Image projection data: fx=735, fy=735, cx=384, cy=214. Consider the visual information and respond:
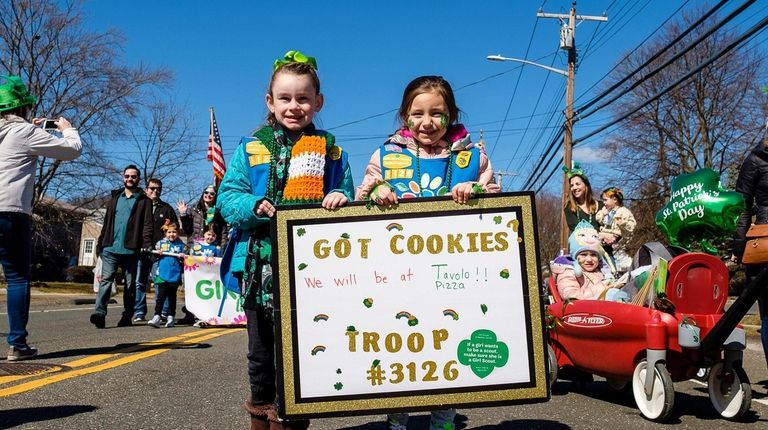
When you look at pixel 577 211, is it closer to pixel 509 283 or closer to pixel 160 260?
pixel 509 283

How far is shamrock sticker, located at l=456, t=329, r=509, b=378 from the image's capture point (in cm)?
295

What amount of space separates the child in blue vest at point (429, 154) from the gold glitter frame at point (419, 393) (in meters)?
0.28

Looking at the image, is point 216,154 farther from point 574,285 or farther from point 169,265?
point 574,285

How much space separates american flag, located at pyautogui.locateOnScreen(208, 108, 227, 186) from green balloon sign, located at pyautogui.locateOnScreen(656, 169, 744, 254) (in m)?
11.0

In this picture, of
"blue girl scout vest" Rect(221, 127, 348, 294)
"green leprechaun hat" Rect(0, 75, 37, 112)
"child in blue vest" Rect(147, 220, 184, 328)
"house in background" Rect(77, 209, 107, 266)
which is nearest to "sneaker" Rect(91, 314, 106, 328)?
"child in blue vest" Rect(147, 220, 184, 328)

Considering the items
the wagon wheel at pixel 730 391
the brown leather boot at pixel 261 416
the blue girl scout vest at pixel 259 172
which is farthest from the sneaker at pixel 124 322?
the wagon wheel at pixel 730 391

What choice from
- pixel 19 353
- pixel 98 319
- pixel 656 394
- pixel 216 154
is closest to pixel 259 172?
pixel 656 394

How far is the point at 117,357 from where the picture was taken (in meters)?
6.21

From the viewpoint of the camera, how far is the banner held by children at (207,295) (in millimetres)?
10734

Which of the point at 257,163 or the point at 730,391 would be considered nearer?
the point at 257,163

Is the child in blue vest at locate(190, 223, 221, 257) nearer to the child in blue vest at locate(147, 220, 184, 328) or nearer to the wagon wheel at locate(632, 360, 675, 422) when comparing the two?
the child in blue vest at locate(147, 220, 184, 328)

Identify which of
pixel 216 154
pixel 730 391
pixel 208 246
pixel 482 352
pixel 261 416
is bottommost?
pixel 730 391

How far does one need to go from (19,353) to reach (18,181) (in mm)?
1365

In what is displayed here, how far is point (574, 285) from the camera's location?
18.1ft
